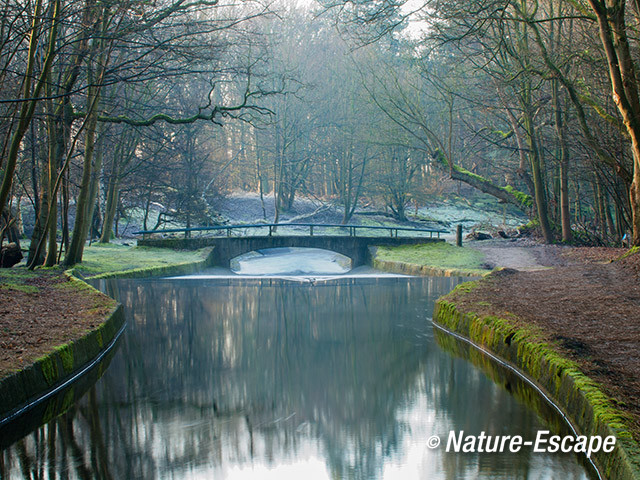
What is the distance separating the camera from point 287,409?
725cm

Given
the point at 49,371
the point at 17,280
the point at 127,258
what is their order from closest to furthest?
1. the point at 49,371
2. the point at 17,280
3. the point at 127,258

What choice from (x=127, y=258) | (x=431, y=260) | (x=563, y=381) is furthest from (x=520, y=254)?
(x=563, y=381)

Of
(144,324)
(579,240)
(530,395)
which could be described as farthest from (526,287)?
(579,240)

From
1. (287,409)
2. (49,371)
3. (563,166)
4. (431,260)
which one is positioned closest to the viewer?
(287,409)

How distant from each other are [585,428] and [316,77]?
42361mm

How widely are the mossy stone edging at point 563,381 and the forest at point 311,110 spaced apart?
19.4 ft

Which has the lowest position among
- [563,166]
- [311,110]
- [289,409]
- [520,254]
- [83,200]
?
[289,409]

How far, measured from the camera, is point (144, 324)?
12.5 meters

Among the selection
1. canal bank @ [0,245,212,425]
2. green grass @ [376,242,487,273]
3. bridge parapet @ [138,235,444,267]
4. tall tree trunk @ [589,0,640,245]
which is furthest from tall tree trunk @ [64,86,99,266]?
tall tree trunk @ [589,0,640,245]

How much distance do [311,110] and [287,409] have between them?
40585 millimetres

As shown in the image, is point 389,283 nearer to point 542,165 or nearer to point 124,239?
point 542,165

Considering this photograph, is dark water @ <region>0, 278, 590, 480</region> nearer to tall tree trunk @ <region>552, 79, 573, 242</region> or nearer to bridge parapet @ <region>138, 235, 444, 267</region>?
tall tree trunk @ <region>552, 79, 573, 242</region>

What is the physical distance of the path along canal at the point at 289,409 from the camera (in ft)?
18.6

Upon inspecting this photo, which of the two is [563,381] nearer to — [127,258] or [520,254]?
[520,254]
